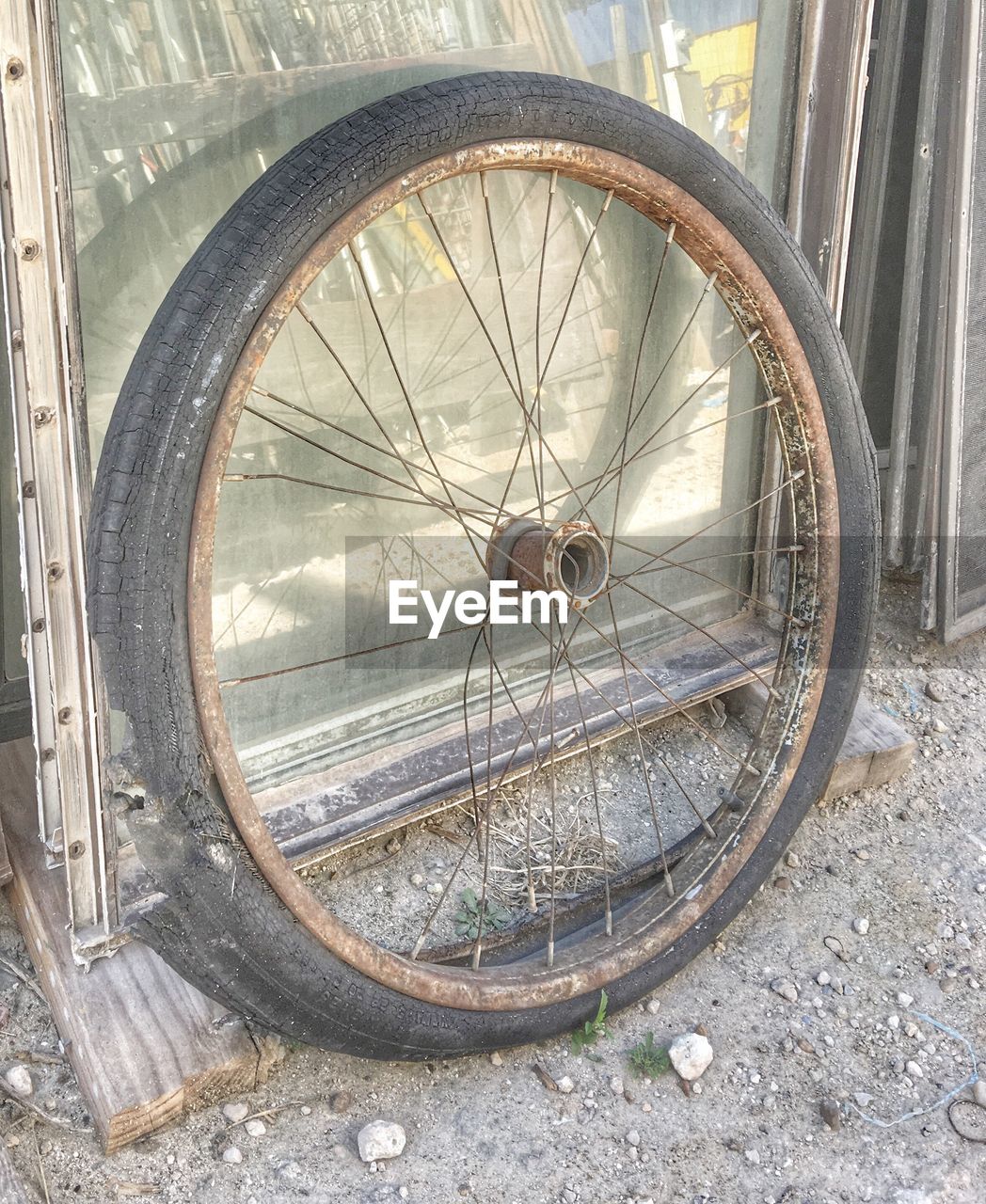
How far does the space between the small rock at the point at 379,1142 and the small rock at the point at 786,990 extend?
0.65 metres

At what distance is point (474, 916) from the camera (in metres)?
1.90

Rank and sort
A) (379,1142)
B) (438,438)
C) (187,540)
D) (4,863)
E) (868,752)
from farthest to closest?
(868,752), (438,438), (4,863), (379,1142), (187,540)

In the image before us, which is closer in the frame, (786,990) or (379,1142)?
(379,1142)

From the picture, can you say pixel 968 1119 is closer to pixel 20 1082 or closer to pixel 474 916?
pixel 474 916

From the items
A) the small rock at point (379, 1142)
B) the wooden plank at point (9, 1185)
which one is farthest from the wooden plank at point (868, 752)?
the wooden plank at point (9, 1185)

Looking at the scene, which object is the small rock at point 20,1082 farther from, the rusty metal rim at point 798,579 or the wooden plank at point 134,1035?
the rusty metal rim at point 798,579

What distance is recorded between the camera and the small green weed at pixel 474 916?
187cm

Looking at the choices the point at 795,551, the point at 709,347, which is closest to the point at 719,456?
the point at 709,347

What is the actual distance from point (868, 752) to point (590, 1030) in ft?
2.80

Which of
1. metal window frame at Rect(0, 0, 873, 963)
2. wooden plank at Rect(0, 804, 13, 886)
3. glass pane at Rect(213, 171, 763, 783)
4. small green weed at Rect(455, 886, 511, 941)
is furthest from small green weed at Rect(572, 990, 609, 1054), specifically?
wooden plank at Rect(0, 804, 13, 886)

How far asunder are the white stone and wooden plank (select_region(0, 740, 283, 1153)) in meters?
0.57

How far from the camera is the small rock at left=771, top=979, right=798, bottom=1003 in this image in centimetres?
180

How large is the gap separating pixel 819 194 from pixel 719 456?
52cm

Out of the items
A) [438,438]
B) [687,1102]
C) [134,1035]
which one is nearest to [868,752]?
[687,1102]
